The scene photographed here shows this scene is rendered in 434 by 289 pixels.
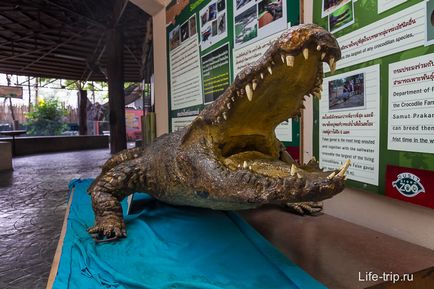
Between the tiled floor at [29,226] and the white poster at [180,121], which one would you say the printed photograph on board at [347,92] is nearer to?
the white poster at [180,121]

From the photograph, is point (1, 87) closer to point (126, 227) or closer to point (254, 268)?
point (126, 227)

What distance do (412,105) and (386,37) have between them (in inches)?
11.5

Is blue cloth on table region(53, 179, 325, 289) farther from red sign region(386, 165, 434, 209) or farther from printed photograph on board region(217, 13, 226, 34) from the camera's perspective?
printed photograph on board region(217, 13, 226, 34)

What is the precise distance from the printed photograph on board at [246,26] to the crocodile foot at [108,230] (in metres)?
1.35

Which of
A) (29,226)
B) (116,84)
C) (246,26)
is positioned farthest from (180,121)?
(116,84)

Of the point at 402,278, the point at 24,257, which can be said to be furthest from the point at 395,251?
the point at 24,257

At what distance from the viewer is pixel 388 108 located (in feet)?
3.80

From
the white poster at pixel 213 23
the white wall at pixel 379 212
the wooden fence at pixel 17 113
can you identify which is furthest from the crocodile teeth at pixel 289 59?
the wooden fence at pixel 17 113

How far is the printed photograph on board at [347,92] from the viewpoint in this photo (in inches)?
50.3

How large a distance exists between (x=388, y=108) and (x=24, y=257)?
2386mm

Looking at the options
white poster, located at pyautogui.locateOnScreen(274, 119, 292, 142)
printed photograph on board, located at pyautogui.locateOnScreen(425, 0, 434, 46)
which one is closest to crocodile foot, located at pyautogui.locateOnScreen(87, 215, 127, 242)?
white poster, located at pyautogui.locateOnScreen(274, 119, 292, 142)

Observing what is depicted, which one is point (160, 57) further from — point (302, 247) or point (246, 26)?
point (302, 247)

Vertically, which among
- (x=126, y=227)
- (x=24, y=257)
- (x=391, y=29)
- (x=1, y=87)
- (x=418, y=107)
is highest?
(x=1, y=87)

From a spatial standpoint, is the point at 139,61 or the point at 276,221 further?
the point at 139,61
